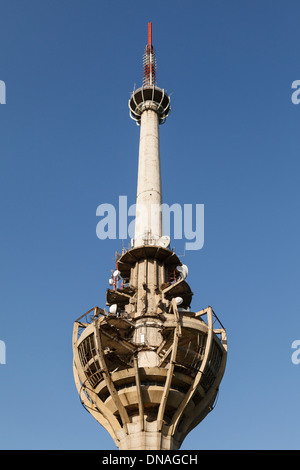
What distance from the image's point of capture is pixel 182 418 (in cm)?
4844

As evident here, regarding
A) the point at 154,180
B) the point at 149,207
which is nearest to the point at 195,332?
the point at 149,207

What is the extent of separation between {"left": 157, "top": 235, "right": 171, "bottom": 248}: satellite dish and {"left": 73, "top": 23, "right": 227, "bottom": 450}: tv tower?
106mm

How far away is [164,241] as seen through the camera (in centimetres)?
5766

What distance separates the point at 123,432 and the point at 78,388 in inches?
263

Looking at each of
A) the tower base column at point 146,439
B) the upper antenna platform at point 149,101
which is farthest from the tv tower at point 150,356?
the upper antenna platform at point 149,101

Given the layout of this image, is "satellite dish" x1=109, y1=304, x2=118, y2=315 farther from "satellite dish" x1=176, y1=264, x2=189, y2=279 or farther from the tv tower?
"satellite dish" x1=176, y1=264, x2=189, y2=279

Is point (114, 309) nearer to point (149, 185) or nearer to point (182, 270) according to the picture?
point (182, 270)

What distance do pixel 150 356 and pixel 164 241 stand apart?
44.1 ft

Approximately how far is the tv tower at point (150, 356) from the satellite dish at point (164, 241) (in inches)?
4.2

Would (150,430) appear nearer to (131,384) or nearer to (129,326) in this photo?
(131,384)

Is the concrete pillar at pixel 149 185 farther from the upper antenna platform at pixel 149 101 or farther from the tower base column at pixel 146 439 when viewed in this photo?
the tower base column at pixel 146 439

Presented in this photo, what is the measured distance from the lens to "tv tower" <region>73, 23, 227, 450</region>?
4584cm

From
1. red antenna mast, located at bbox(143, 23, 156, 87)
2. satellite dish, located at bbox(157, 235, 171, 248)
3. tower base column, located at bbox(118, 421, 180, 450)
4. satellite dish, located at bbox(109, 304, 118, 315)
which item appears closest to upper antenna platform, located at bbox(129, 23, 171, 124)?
red antenna mast, located at bbox(143, 23, 156, 87)

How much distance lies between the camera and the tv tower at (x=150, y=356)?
45.8 meters
